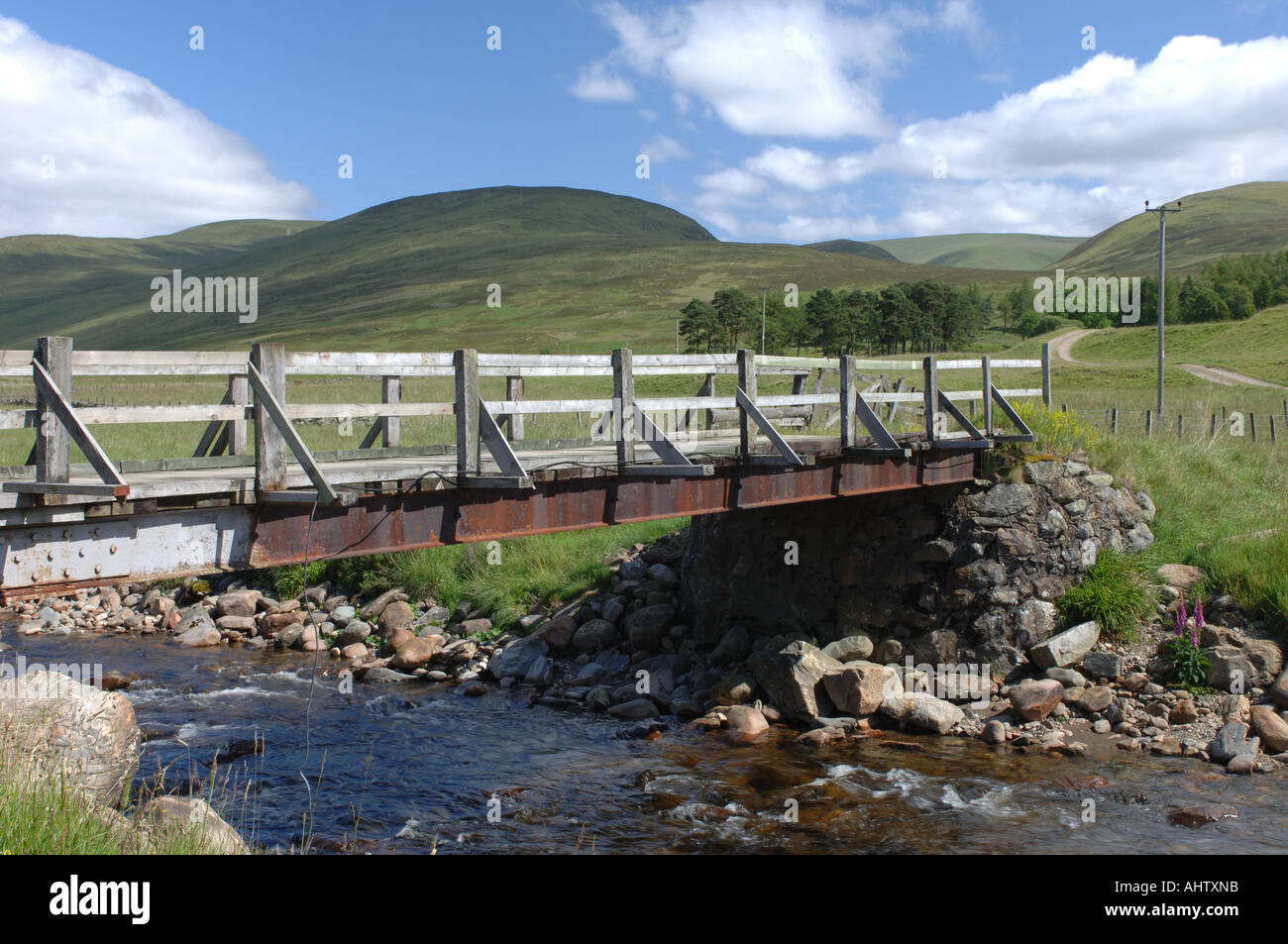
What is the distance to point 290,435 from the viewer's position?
793cm

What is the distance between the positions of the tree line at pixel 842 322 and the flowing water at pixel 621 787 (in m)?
86.4

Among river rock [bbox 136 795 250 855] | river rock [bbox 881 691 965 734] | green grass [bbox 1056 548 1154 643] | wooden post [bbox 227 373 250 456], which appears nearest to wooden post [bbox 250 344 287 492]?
wooden post [bbox 227 373 250 456]

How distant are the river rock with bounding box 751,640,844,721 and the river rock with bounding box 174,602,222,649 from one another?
10.7m

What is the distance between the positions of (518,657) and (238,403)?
9.38 meters

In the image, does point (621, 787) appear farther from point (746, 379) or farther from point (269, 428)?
point (269, 428)

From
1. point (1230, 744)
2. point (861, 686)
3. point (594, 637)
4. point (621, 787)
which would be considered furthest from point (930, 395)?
point (621, 787)

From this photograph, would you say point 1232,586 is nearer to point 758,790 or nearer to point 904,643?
point 904,643

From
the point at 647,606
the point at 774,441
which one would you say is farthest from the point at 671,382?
the point at 774,441

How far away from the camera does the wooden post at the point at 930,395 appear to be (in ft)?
53.2

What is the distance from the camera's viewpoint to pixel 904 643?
16.9m

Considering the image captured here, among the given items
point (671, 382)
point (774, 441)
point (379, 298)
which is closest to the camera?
point (774, 441)

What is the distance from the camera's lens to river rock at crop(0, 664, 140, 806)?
9.48 metres

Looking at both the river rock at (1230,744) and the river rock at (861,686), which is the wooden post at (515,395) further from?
the river rock at (1230,744)

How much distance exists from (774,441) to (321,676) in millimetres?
9782
